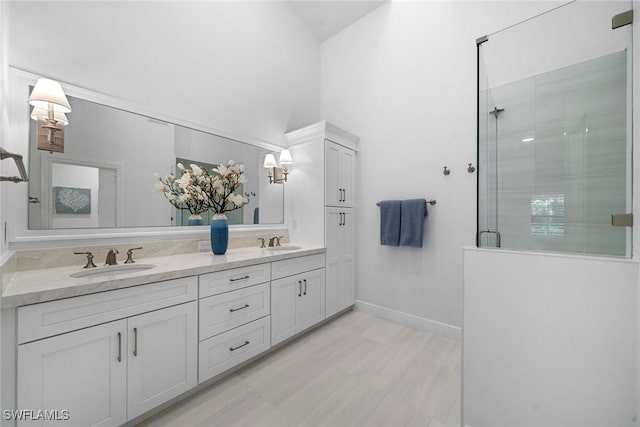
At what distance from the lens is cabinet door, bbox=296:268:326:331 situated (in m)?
2.32

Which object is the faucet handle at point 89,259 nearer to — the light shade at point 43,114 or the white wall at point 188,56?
the light shade at point 43,114

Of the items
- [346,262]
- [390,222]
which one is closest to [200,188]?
[346,262]

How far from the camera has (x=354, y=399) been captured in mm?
1578

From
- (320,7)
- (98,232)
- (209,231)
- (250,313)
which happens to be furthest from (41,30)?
(320,7)

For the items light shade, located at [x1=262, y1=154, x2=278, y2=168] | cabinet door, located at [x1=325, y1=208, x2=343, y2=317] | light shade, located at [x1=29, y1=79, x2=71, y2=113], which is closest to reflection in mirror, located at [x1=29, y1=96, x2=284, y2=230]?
light shade, located at [x1=29, y1=79, x2=71, y2=113]

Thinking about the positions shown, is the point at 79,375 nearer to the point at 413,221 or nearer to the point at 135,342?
the point at 135,342

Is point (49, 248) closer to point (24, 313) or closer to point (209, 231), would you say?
point (24, 313)

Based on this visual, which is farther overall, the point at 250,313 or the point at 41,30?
the point at 250,313

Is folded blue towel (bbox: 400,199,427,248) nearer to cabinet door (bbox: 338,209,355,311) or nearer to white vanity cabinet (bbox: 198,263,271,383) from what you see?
cabinet door (bbox: 338,209,355,311)

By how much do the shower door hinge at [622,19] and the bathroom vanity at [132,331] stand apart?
2293 mm

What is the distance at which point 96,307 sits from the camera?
120cm

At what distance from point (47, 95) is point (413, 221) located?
9.21 feet

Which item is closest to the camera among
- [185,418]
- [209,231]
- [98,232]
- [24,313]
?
[24,313]

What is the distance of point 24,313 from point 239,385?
1.22 meters
